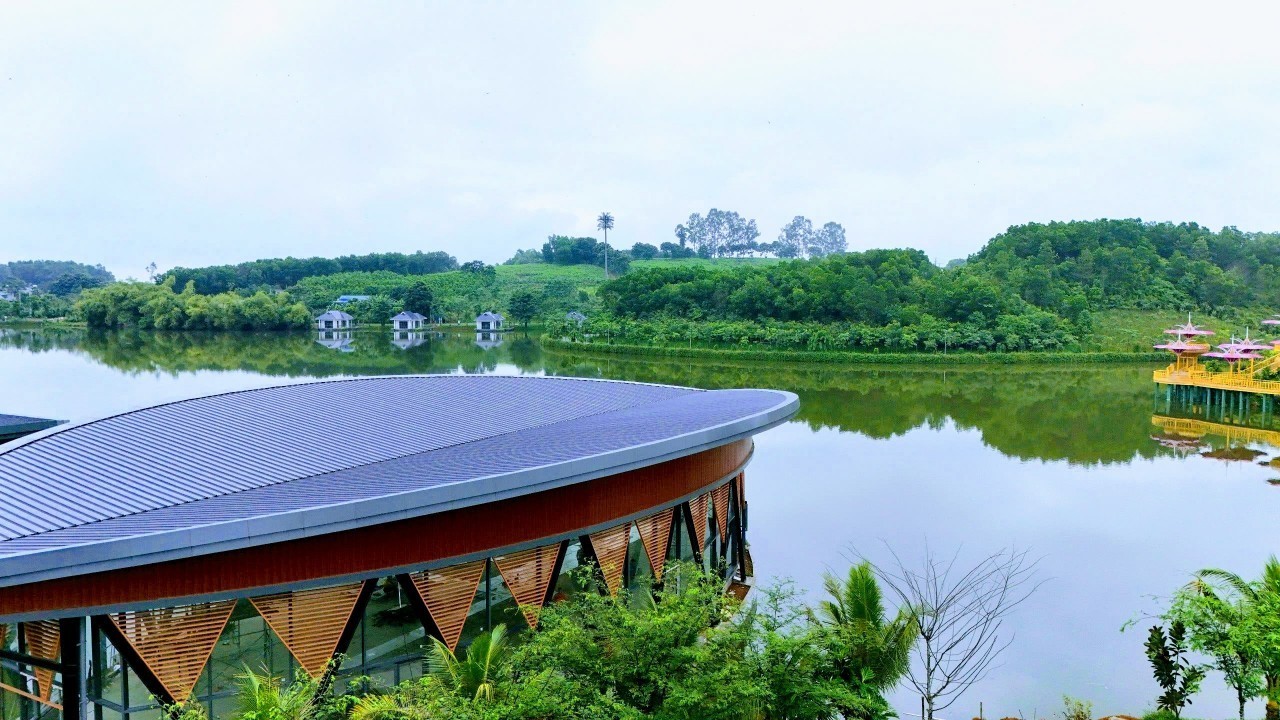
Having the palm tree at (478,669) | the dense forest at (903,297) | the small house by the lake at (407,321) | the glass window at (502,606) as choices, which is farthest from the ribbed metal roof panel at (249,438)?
the small house by the lake at (407,321)

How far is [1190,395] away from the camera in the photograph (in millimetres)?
32781

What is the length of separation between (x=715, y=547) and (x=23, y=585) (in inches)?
310

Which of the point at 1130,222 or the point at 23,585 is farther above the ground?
the point at 1130,222

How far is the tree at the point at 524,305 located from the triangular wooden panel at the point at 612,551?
60.0m

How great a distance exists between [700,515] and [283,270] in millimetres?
91390

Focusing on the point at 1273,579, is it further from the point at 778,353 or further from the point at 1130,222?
the point at 1130,222

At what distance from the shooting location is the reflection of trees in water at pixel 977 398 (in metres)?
24.8

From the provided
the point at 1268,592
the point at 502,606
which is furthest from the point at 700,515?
the point at 1268,592

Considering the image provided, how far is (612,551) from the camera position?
9766 millimetres

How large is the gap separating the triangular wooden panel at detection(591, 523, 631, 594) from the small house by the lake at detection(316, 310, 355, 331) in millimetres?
63765

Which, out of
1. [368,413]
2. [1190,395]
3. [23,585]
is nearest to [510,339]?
[1190,395]

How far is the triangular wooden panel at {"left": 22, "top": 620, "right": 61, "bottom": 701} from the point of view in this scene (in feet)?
22.6

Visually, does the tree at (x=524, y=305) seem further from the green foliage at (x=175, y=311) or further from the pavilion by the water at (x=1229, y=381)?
the pavilion by the water at (x=1229, y=381)

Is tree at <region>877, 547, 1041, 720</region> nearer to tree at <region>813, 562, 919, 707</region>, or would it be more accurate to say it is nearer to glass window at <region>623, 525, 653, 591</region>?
tree at <region>813, 562, 919, 707</region>
